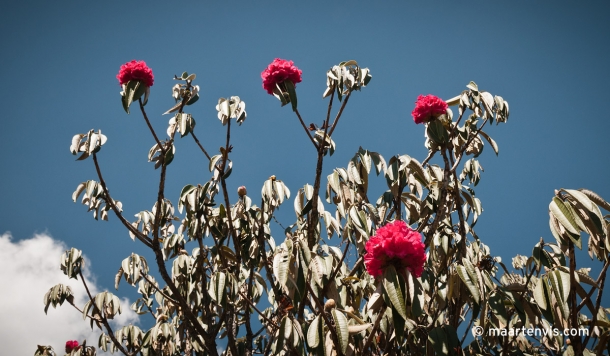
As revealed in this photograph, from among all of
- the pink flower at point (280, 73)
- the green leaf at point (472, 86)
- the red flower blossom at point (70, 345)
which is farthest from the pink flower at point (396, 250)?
the red flower blossom at point (70, 345)

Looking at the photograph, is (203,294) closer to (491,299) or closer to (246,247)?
(246,247)

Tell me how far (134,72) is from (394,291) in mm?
2394

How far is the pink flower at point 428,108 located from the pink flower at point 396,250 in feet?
4.22

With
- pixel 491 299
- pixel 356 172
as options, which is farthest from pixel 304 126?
pixel 491 299

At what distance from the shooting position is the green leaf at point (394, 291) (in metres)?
1.74

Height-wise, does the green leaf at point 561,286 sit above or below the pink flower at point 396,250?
below

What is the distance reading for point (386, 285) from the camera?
1.79 m

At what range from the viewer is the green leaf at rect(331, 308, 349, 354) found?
1957 mm

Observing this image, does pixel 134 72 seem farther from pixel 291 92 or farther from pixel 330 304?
pixel 330 304

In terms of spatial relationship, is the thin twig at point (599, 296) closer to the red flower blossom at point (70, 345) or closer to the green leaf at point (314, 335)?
the green leaf at point (314, 335)

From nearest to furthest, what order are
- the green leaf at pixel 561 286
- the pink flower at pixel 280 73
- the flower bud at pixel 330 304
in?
1. the green leaf at pixel 561 286
2. the flower bud at pixel 330 304
3. the pink flower at pixel 280 73

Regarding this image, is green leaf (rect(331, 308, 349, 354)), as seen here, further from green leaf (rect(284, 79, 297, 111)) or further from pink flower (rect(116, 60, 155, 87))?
pink flower (rect(116, 60, 155, 87))

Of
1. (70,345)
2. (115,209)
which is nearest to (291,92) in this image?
(115,209)

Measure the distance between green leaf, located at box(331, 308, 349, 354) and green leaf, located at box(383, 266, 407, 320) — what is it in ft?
1.14
